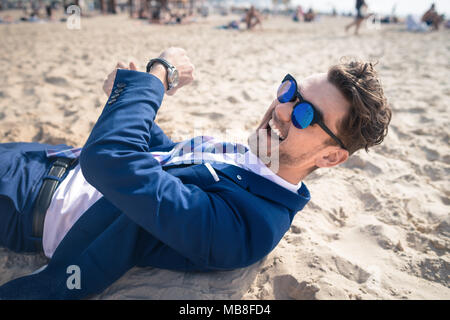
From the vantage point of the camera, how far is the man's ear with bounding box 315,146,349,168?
142 centimetres

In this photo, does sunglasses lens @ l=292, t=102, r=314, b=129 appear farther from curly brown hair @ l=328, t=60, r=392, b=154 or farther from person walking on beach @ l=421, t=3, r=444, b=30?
person walking on beach @ l=421, t=3, r=444, b=30

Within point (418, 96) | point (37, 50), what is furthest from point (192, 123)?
point (37, 50)

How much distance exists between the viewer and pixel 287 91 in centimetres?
142

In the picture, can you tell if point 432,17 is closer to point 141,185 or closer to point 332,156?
point 332,156

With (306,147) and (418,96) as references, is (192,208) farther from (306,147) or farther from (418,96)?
(418,96)

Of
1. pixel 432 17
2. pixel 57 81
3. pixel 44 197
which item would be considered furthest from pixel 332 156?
pixel 432 17

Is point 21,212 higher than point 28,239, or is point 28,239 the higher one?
point 21,212

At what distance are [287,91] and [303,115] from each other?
155 mm

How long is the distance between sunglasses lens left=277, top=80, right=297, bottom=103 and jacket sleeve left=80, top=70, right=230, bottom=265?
627mm

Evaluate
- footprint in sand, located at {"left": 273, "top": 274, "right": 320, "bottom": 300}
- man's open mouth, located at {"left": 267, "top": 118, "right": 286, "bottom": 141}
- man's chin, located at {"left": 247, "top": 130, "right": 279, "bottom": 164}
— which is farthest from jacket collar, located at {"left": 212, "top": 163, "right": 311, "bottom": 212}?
footprint in sand, located at {"left": 273, "top": 274, "right": 320, "bottom": 300}

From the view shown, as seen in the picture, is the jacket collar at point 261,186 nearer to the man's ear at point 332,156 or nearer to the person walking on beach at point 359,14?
the man's ear at point 332,156

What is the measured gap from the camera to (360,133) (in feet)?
4.46

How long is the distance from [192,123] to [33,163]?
1.61 meters

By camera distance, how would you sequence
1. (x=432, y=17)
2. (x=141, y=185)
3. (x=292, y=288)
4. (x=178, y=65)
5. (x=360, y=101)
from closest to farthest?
(x=141, y=185) → (x=360, y=101) → (x=292, y=288) → (x=178, y=65) → (x=432, y=17)
